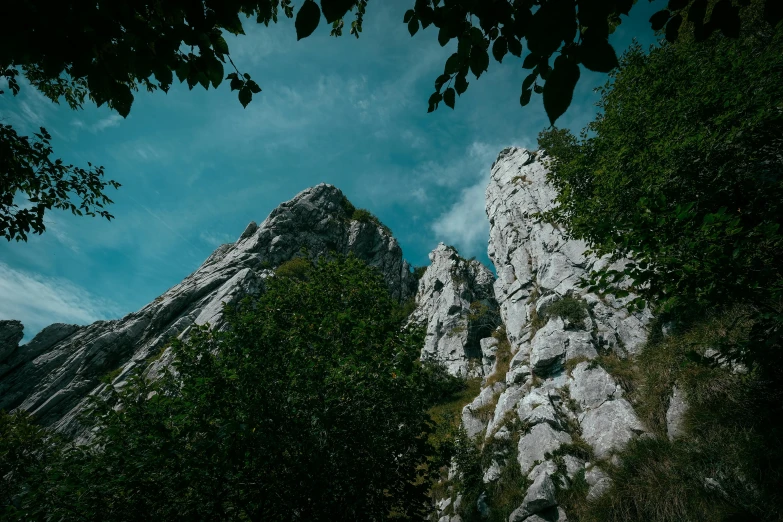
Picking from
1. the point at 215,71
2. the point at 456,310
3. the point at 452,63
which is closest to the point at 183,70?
the point at 215,71

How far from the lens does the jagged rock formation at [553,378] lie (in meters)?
10.5

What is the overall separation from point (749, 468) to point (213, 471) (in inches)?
378

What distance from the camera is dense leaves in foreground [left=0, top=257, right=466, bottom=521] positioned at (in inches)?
189

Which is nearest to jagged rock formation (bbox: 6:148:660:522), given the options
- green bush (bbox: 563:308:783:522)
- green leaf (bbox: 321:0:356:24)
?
green bush (bbox: 563:308:783:522)

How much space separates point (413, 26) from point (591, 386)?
15214mm

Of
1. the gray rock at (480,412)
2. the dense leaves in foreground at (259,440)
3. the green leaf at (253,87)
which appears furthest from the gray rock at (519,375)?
the green leaf at (253,87)

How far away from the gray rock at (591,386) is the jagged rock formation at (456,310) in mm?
11245

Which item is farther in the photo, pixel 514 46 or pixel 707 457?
pixel 707 457

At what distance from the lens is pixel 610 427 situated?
1091 centimetres

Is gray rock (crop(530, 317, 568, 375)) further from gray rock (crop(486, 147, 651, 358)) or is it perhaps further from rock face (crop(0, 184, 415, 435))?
rock face (crop(0, 184, 415, 435))

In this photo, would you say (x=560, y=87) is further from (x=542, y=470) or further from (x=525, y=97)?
(x=542, y=470)

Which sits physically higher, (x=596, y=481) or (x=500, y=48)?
(x=500, y=48)

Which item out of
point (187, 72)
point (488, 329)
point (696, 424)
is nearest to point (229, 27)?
point (187, 72)

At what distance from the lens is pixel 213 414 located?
5.44 metres
